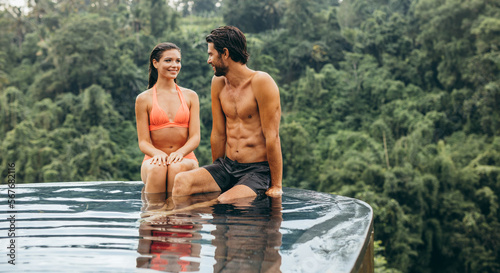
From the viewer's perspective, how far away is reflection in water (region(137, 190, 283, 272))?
1.64 meters

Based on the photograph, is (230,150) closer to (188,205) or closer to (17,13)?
(188,205)

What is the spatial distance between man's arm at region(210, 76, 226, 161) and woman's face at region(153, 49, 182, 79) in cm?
25

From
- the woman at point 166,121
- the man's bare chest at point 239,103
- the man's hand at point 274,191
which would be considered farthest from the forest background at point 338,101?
the man's bare chest at point 239,103

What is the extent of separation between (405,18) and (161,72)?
23.5 meters

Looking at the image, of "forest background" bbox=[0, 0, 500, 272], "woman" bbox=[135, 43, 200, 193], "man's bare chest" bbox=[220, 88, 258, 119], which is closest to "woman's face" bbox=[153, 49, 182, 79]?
"woman" bbox=[135, 43, 200, 193]

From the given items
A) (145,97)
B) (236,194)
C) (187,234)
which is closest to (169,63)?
(145,97)

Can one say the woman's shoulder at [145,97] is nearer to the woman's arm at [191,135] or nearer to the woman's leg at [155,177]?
the woman's arm at [191,135]

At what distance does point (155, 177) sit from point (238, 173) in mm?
478

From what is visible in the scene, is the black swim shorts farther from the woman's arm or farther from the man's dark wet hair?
the man's dark wet hair

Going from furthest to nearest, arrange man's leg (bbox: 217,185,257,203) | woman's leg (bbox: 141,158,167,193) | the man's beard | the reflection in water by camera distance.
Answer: woman's leg (bbox: 141,158,167,193) → the man's beard → man's leg (bbox: 217,185,257,203) → the reflection in water

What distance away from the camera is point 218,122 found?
9.76 feet

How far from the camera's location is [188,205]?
8.39ft

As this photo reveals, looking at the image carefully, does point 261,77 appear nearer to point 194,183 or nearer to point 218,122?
point 218,122

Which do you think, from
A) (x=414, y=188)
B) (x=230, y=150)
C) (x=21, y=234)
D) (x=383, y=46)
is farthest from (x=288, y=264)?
(x=383, y=46)
